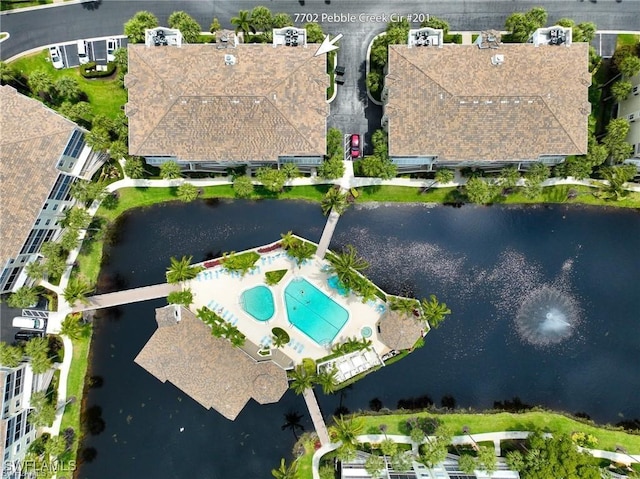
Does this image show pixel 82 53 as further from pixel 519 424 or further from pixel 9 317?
pixel 519 424

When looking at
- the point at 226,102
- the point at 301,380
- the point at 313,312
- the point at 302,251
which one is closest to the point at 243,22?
the point at 226,102

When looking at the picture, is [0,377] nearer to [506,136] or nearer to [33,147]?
[33,147]

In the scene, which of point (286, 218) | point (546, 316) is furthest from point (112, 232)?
point (546, 316)

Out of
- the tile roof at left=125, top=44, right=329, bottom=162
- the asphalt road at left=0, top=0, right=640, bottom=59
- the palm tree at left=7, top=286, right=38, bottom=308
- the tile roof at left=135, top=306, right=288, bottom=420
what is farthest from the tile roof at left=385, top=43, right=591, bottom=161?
the palm tree at left=7, top=286, right=38, bottom=308

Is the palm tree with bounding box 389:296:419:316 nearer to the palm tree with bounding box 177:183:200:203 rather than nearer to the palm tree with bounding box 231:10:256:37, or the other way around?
the palm tree with bounding box 177:183:200:203

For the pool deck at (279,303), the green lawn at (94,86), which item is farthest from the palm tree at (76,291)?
the green lawn at (94,86)

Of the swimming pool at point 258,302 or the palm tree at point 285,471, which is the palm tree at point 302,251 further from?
the palm tree at point 285,471

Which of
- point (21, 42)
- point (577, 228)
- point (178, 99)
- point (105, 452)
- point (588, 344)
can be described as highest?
point (21, 42)
